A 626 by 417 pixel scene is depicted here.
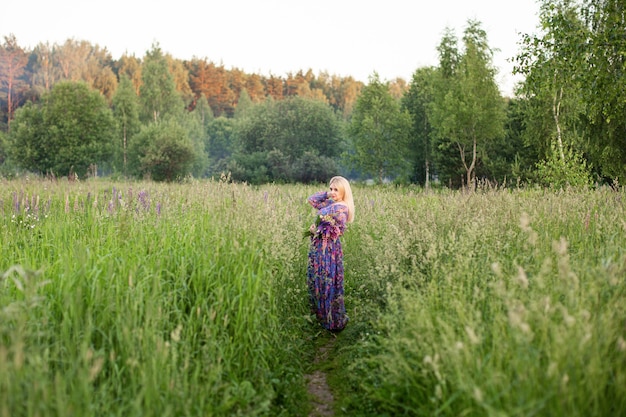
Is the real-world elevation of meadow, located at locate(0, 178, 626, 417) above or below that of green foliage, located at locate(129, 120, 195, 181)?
below

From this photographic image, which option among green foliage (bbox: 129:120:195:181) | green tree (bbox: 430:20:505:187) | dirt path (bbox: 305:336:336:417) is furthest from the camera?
green foliage (bbox: 129:120:195:181)

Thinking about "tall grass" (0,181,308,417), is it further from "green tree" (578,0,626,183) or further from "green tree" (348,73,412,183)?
"green tree" (348,73,412,183)

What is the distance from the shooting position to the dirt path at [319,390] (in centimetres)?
409

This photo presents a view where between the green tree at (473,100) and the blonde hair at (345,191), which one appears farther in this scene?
the green tree at (473,100)

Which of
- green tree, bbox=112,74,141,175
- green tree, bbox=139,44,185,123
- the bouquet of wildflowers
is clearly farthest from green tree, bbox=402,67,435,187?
the bouquet of wildflowers

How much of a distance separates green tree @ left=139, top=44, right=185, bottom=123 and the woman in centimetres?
4689

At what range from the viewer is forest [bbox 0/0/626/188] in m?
11.8

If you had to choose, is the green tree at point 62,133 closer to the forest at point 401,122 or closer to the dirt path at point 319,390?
the forest at point 401,122

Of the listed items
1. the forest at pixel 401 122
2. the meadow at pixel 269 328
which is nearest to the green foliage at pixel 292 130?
the forest at pixel 401 122

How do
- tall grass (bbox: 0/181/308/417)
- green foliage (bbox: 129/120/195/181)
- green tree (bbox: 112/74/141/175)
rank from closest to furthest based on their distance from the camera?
tall grass (bbox: 0/181/308/417) → green foliage (bbox: 129/120/195/181) → green tree (bbox: 112/74/141/175)

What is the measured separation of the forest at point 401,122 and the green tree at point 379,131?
0.37 feet

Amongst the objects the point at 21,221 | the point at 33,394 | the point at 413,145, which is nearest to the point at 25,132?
the point at 413,145

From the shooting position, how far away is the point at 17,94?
54562 millimetres

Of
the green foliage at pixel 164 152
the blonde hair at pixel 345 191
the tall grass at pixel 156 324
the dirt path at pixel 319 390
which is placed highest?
the green foliage at pixel 164 152
